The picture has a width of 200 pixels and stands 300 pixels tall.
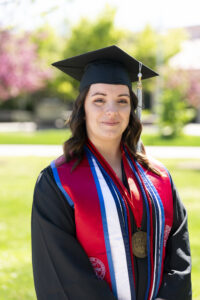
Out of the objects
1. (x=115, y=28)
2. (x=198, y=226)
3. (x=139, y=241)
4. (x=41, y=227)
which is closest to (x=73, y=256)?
(x=41, y=227)

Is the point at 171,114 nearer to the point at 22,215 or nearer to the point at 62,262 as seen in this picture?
the point at 22,215

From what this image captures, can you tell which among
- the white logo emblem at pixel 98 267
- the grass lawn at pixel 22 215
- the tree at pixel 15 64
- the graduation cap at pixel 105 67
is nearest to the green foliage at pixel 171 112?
the grass lawn at pixel 22 215

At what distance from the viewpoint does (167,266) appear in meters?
2.09

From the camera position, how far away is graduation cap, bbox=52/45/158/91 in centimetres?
214

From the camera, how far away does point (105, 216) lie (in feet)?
6.24

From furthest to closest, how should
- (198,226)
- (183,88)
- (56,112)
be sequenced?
(56,112) < (183,88) < (198,226)

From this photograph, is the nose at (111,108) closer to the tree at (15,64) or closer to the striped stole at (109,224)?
the striped stole at (109,224)

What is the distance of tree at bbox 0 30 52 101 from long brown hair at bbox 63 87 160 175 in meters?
8.97

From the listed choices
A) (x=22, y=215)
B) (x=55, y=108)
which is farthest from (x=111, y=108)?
(x=55, y=108)

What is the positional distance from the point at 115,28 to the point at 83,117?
25952 mm

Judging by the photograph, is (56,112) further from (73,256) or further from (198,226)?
(73,256)

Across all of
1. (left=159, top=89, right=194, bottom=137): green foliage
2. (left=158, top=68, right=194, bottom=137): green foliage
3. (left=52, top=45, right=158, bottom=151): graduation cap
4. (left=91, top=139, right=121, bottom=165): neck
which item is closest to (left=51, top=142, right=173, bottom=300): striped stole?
(left=91, top=139, right=121, bottom=165): neck

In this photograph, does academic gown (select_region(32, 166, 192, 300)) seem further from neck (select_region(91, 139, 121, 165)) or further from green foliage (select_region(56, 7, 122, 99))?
green foliage (select_region(56, 7, 122, 99))

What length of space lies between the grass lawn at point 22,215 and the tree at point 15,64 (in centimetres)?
217
